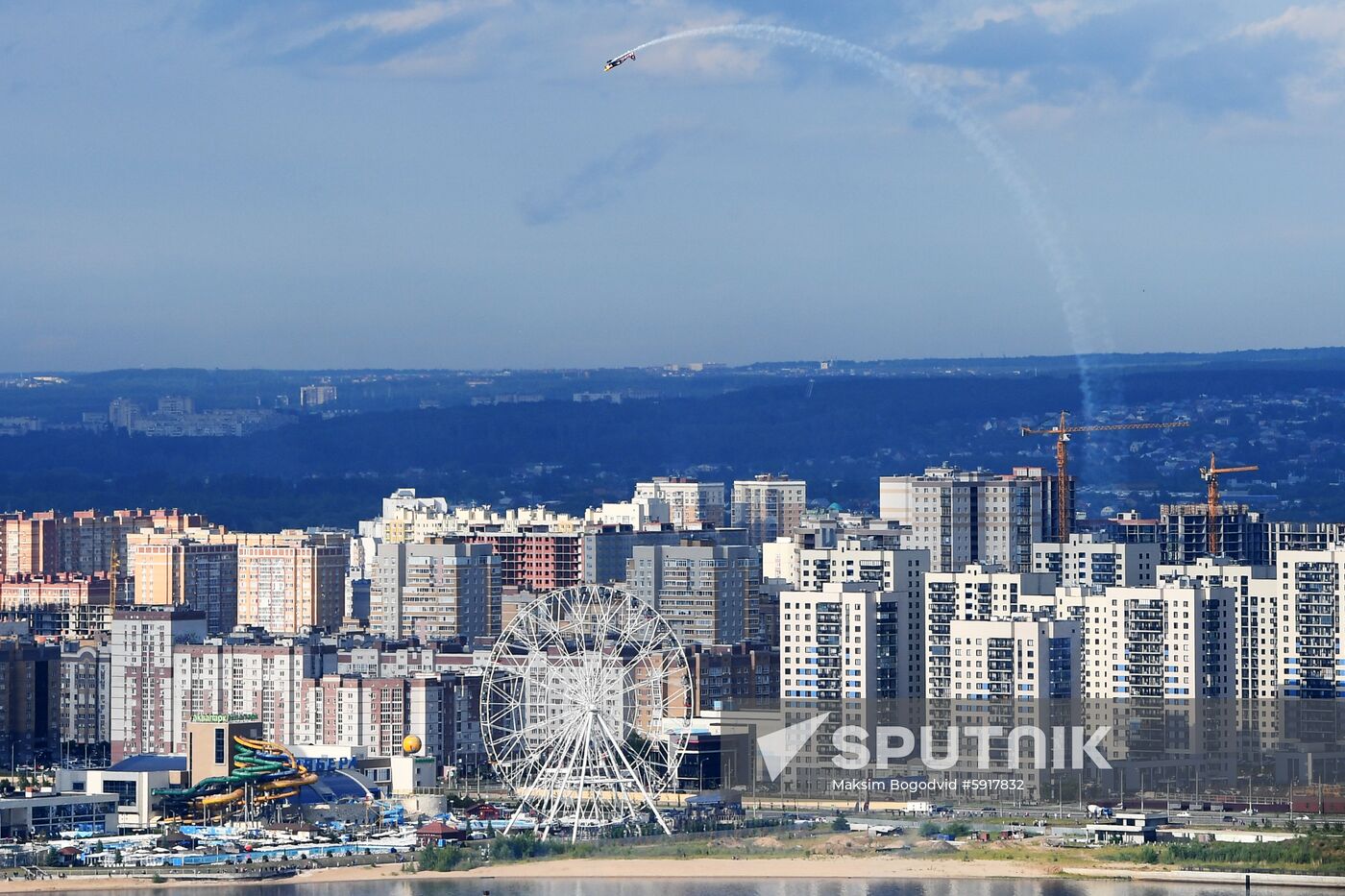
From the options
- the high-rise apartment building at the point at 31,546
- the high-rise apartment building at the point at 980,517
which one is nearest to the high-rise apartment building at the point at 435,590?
the high-rise apartment building at the point at 980,517

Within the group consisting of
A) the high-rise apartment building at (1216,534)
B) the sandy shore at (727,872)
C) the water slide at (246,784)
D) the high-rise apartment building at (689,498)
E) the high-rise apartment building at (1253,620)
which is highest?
the high-rise apartment building at (689,498)

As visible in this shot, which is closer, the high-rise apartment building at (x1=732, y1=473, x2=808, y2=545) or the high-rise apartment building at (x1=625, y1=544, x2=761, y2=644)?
the high-rise apartment building at (x1=625, y1=544, x2=761, y2=644)

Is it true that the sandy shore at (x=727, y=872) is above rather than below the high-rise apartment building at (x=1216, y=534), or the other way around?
below

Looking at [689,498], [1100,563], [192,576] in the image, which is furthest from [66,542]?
[1100,563]

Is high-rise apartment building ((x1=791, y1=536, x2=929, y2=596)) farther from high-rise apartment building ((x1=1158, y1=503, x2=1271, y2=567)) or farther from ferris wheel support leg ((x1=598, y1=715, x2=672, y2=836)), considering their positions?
ferris wheel support leg ((x1=598, y1=715, x2=672, y2=836))

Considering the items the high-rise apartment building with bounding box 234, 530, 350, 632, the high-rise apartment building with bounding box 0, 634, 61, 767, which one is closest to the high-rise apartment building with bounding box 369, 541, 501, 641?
the high-rise apartment building with bounding box 234, 530, 350, 632

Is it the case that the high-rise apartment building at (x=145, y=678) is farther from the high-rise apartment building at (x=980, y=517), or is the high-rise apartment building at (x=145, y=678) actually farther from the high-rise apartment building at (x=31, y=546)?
the high-rise apartment building at (x=31, y=546)

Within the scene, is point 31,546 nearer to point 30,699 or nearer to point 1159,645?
point 30,699

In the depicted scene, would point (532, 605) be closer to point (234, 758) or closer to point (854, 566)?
point (234, 758)

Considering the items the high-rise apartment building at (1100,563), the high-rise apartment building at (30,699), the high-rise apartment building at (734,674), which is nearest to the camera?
the high-rise apartment building at (734,674)
